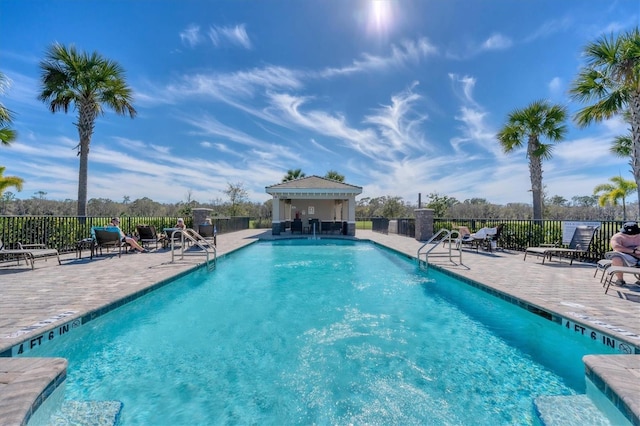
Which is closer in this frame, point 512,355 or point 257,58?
point 512,355

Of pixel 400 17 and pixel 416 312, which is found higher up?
pixel 400 17

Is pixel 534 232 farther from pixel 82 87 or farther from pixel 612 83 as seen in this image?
pixel 82 87

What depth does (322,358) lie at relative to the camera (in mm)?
3322

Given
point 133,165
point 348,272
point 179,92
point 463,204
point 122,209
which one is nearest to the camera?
point 348,272

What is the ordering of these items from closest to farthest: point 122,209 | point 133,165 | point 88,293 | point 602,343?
point 602,343, point 88,293, point 133,165, point 122,209

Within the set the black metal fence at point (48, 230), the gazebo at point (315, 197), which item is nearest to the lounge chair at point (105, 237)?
the black metal fence at point (48, 230)

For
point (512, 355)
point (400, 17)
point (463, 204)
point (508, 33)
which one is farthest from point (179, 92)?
point (463, 204)

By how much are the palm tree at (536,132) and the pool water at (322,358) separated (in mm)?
11037

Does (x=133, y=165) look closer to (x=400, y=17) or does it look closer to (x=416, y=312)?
(x=400, y=17)

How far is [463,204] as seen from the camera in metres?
45.2

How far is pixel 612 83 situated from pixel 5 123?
1808cm

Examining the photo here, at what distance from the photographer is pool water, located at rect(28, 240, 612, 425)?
2.49 meters

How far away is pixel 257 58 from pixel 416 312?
13547 millimetres

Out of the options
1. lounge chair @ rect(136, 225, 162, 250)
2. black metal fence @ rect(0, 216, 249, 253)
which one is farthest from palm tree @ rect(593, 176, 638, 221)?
black metal fence @ rect(0, 216, 249, 253)
